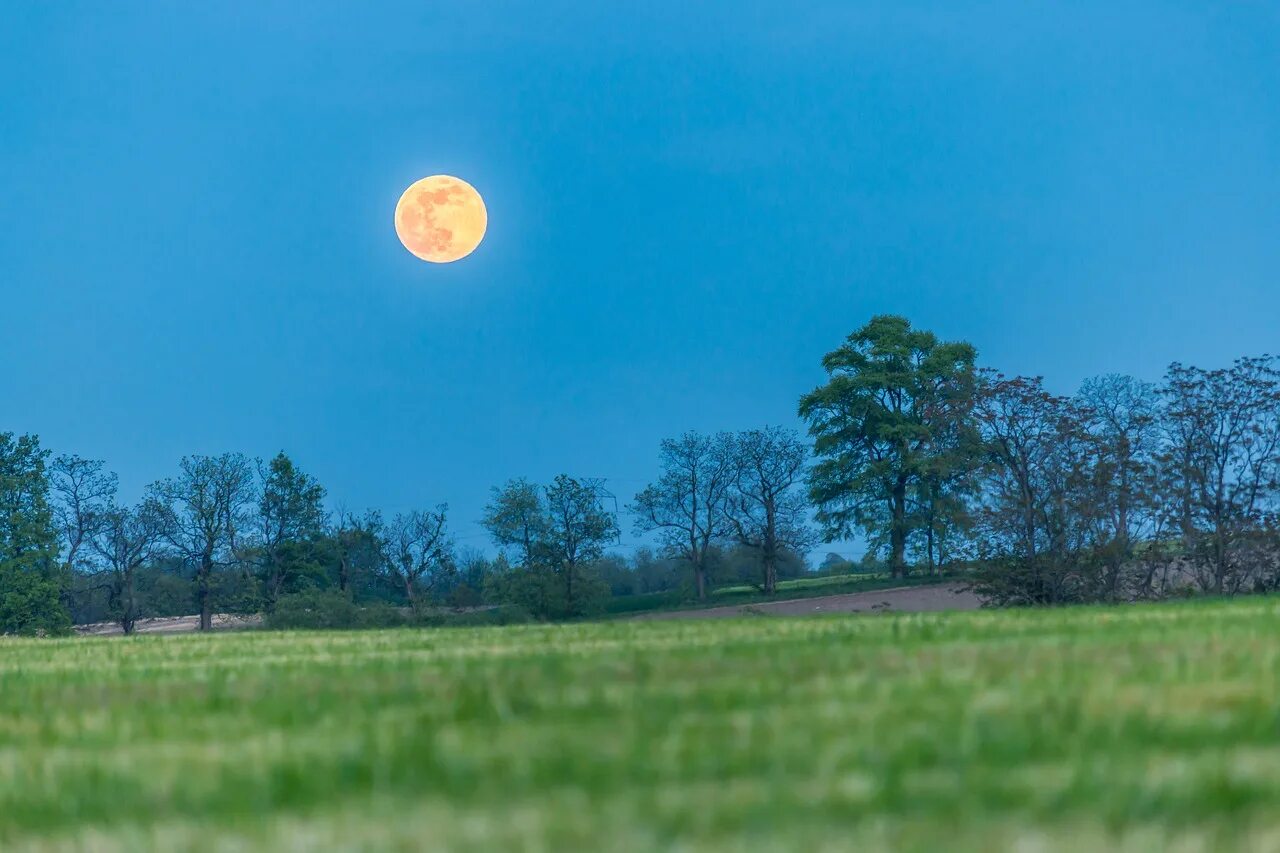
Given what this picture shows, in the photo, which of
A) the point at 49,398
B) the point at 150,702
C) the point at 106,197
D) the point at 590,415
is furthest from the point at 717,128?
the point at 150,702

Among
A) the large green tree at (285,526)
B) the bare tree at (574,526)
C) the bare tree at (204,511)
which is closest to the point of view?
the bare tree at (204,511)

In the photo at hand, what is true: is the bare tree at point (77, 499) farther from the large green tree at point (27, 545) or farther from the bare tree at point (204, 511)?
the large green tree at point (27, 545)

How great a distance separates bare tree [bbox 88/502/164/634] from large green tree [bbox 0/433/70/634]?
6856 mm

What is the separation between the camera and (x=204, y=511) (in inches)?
2269

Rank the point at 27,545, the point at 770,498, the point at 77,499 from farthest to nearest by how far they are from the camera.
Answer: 1. the point at 770,498
2. the point at 77,499
3. the point at 27,545

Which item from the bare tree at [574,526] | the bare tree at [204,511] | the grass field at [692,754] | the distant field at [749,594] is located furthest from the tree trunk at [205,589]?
the grass field at [692,754]

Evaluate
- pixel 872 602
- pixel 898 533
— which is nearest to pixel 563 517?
pixel 898 533

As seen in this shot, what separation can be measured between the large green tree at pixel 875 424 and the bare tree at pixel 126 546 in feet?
111

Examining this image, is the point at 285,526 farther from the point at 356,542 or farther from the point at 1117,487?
the point at 1117,487

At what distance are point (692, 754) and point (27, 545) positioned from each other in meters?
51.5

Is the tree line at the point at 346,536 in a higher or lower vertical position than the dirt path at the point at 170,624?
higher

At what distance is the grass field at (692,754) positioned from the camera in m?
3.09

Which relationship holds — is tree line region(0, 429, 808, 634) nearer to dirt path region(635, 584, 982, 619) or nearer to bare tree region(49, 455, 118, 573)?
bare tree region(49, 455, 118, 573)

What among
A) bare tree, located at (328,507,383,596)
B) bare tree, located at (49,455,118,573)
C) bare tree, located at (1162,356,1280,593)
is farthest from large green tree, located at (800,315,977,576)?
bare tree, located at (49,455,118,573)
